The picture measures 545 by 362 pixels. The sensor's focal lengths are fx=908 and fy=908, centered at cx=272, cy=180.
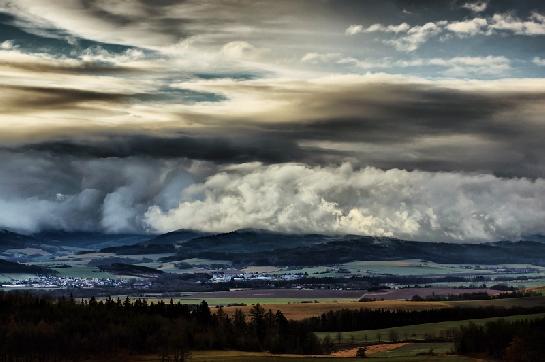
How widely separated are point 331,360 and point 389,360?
1335 cm

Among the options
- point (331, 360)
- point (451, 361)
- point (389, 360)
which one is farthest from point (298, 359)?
point (451, 361)

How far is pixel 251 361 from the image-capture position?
626 feet

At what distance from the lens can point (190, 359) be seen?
19912 centimetres

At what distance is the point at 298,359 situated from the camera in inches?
7859

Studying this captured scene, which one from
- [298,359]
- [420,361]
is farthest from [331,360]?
[420,361]

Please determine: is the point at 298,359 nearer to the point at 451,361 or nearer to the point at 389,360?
the point at 389,360

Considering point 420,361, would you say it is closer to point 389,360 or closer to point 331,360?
point 389,360

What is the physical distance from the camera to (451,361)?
198625 millimetres

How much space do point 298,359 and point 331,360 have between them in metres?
7.68

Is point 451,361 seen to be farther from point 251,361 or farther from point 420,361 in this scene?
point 251,361

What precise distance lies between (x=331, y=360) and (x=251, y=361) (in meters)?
18.2

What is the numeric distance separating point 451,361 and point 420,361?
6703 millimetres

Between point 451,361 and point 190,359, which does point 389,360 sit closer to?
point 451,361

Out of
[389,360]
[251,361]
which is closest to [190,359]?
[251,361]
